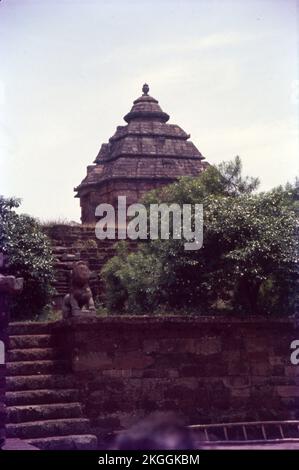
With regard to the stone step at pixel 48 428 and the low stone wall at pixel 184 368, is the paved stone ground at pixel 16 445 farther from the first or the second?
the low stone wall at pixel 184 368

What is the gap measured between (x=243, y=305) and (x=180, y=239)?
148 centimetres

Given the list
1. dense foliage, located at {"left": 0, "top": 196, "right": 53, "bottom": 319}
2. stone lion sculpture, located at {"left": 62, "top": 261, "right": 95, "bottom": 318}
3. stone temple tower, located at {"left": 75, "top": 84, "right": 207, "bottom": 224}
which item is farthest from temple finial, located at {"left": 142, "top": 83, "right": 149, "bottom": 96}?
stone lion sculpture, located at {"left": 62, "top": 261, "right": 95, "bottom": 318}

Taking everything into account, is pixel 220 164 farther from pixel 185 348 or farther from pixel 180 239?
pixel 185 348

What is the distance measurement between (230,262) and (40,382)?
12.1 feet

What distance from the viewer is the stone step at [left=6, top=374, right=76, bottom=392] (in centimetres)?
1175

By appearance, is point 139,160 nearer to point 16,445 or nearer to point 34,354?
point 34,354

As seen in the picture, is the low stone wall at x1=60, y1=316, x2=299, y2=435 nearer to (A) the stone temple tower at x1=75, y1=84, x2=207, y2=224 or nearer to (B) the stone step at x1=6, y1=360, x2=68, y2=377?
(B) the stone step at x1=6, y1=360, x2=68, y2=377

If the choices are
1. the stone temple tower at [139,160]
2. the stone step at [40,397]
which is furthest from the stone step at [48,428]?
the stone temple tower at [139,160]

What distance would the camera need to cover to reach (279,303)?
1466 centimetres

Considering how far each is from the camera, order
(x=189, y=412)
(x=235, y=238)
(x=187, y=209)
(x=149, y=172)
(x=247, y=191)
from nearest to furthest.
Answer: (x=189, y=412) < (x=235, y=238) < (x=187, y=209) < (x=247, y=191) < (x=149, y=172)

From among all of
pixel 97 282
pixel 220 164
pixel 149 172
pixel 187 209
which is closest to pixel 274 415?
A: pixel 187 209

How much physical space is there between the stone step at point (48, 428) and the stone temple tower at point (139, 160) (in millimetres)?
13951

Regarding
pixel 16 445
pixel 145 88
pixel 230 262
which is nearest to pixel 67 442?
pixel 16 445

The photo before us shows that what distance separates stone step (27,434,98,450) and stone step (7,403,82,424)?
0.47 m
